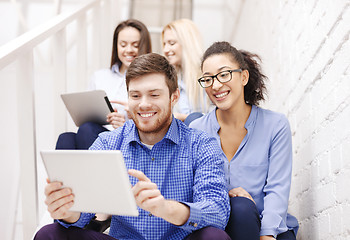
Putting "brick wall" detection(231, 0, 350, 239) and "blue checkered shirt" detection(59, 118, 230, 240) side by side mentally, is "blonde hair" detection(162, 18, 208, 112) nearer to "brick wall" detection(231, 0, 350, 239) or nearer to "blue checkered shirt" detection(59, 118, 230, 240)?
"brick wall" detection(231, 0, 350, 239)

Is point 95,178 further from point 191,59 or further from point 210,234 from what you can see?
point 191,59

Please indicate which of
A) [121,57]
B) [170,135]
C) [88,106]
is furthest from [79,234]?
[121,57]

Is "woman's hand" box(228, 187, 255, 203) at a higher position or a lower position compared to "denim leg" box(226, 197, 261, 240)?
higher

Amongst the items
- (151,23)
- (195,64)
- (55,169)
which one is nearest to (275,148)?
(55,169)

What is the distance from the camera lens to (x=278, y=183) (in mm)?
1524

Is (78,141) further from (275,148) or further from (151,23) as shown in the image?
(151,23)

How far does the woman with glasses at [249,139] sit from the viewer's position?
4.88 feet

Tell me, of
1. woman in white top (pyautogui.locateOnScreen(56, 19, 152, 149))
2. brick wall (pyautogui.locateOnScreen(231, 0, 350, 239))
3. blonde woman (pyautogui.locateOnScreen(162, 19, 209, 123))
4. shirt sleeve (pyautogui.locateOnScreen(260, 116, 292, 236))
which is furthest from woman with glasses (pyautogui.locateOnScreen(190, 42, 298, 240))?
woman in white top (pyautogui.locateOnScreen(56, 19, 152, 149))

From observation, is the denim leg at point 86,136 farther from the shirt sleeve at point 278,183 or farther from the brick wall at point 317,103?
the brick wall at point 317,103

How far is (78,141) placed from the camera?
1.93 metres

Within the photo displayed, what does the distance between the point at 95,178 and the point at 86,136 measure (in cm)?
90

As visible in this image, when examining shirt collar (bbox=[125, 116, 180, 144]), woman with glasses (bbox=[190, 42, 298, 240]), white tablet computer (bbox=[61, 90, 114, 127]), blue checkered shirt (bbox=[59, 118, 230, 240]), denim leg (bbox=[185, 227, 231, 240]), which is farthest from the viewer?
white tablet computer (bbox=[61, 90, 114, 127])

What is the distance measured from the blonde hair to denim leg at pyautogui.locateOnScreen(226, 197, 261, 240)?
3.51ft

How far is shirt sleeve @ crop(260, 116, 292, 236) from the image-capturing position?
143 centimetres
